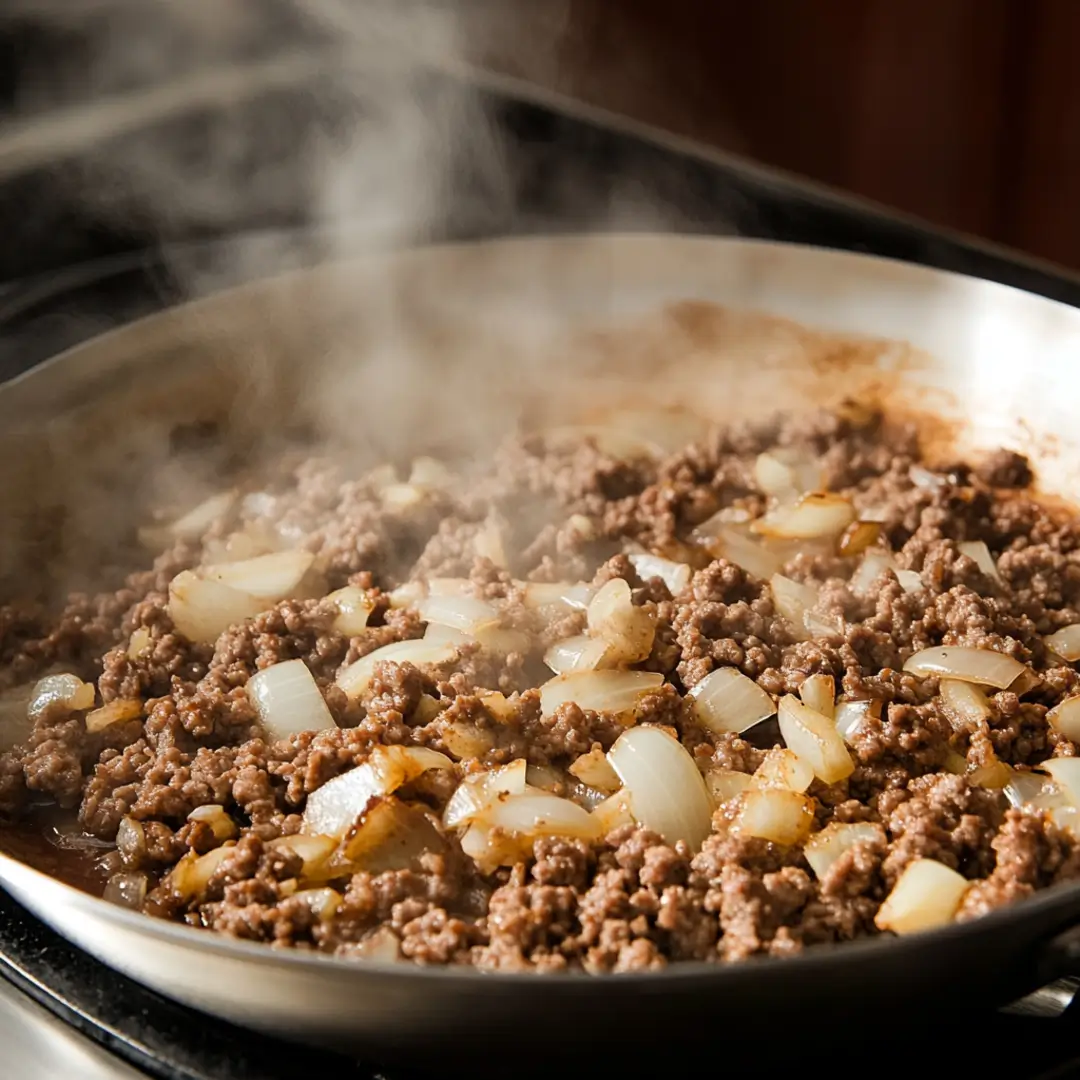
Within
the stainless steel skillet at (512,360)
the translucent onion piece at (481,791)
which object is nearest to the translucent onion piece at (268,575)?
the stainless steel skillet at (512,360)

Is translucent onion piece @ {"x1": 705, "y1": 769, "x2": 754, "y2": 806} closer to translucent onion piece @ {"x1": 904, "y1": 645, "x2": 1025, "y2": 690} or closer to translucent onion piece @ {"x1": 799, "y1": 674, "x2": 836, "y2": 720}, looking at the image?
translucent onion piece @ {"x1": 799, "y1": 674, "x2": 836, "y2": 720}

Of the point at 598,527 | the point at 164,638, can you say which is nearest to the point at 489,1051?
the point at 164,638

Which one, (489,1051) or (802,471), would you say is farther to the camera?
(802,471)

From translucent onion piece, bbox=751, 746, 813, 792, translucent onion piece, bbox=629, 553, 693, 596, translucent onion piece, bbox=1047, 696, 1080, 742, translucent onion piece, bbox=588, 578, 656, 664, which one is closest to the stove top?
translucent onion piece, bbox=751, 746, 813, 792

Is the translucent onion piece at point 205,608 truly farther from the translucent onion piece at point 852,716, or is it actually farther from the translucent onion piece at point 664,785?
the translucent onion piece at point 852,716

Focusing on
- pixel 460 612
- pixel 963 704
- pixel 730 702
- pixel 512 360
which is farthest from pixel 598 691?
pixel 512 360

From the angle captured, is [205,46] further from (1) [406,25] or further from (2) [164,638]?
(2) [164,638]
